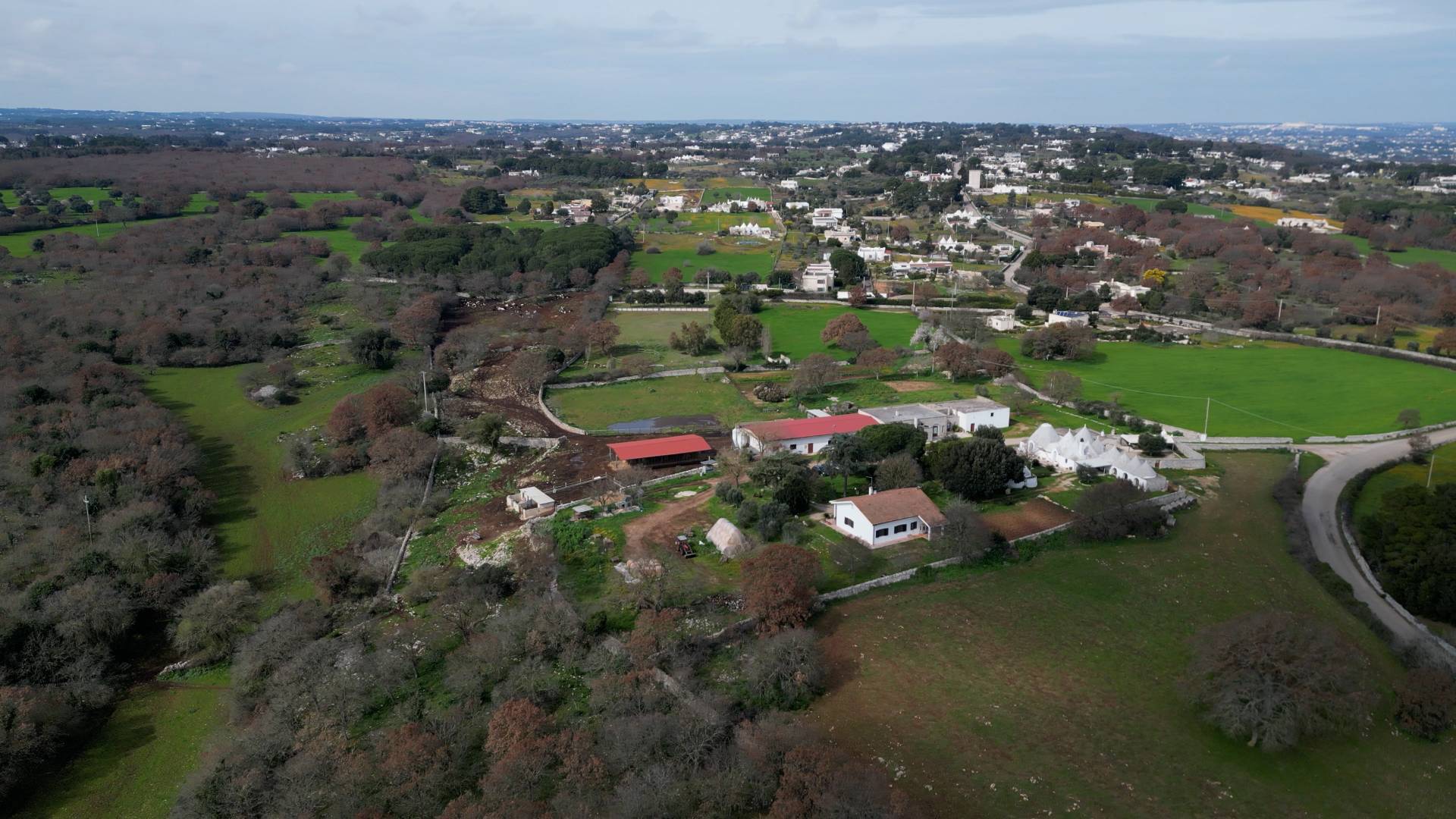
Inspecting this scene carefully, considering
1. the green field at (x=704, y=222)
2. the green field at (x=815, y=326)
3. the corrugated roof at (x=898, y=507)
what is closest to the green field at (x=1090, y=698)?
the corrugated roof at (x=898, y=507)

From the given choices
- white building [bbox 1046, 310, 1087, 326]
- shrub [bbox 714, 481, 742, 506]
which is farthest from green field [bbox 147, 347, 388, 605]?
white building [bbox 1046, 310, 1087, 326]

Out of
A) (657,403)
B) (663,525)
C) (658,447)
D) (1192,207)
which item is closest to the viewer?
(663,525)

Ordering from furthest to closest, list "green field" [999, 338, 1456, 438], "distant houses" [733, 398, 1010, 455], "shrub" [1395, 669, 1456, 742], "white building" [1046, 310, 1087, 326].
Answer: "white building" [1046, 310, 1087, 326] < "green field" [999, 338, 1456, 438] < "distant houses" [733, 398, 1010, 455] < "shrub" [1395, 669, 1456, 742]

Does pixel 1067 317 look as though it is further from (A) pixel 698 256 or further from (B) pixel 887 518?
(B) pixel 887 518

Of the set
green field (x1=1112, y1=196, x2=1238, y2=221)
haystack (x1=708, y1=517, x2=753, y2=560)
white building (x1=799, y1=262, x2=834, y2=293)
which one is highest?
green field (x1=1112, y1=196, x2=1238, y2=221)

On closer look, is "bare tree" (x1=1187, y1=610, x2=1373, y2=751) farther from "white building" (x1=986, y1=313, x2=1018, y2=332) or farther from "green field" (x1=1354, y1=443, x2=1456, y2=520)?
"white building" (x1=986, y1=313, x2=1018, y2=332)

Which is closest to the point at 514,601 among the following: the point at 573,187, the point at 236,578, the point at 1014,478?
the point at 236,578

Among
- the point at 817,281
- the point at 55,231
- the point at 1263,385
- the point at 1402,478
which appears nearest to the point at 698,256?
the point at 817,281

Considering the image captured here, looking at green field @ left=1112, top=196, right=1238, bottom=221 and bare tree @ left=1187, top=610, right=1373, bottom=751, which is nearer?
bare tree @ left=1187, top=610, right=1373, bottom=751
